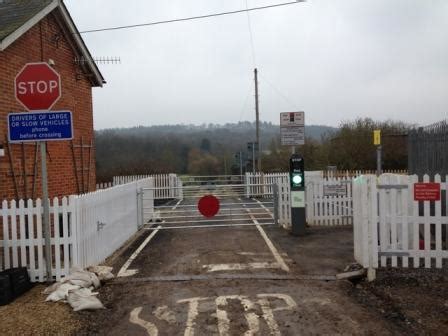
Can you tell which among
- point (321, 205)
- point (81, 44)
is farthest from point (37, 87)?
point (321, 205)

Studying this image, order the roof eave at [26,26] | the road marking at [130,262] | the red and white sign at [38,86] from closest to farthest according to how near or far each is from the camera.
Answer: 1. the red and white sign at [38,86]
2. the road marking at [130,262]
3. the roof eave at [26,26]

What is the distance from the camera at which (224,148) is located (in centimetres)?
4934

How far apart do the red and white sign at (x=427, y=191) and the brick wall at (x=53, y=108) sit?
24.0ft

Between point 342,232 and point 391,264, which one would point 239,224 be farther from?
point 391,264

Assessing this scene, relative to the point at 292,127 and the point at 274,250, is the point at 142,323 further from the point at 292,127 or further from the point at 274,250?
the point at 292,127

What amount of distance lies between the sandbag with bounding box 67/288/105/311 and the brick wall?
10.3ft

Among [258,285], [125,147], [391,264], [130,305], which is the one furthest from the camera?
[125,147]

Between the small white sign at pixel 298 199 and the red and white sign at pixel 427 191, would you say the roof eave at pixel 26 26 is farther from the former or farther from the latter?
the red and white sign at pixel 427 191

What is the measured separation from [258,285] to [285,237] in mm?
4483

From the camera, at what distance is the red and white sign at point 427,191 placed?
23.0 ft

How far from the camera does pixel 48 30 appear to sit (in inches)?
420

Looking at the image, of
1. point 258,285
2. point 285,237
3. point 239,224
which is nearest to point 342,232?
point 285,237

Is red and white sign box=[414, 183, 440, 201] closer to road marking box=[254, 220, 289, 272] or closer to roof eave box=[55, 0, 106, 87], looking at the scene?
road marking box=[254, 220, 289, 272]

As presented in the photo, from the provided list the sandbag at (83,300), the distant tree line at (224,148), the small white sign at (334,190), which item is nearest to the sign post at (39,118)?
the sandbag at (83,300)
